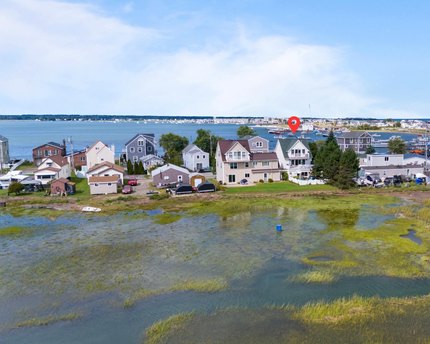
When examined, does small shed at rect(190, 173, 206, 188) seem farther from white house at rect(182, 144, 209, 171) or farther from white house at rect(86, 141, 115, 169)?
white house at rect(86, 141, 115, 169)

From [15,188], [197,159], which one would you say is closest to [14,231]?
[15,188]

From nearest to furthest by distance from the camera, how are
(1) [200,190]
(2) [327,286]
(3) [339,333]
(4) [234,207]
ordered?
(3) [339,333], (2) [327,286], (4) [234,207], (1) [200,190]

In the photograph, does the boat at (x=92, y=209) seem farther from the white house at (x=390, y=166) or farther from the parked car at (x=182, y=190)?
the white house at (x=390, y=166)

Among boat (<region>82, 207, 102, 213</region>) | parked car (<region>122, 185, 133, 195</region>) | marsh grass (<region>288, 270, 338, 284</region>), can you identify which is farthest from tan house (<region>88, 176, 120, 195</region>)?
marsh grass (<region>288, 270, 338, 284</region>)

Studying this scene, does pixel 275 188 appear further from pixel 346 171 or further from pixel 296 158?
pixel 346 171

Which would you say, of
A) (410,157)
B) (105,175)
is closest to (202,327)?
(105,175)

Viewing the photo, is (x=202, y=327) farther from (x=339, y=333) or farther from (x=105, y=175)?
(x=105, y=175)
